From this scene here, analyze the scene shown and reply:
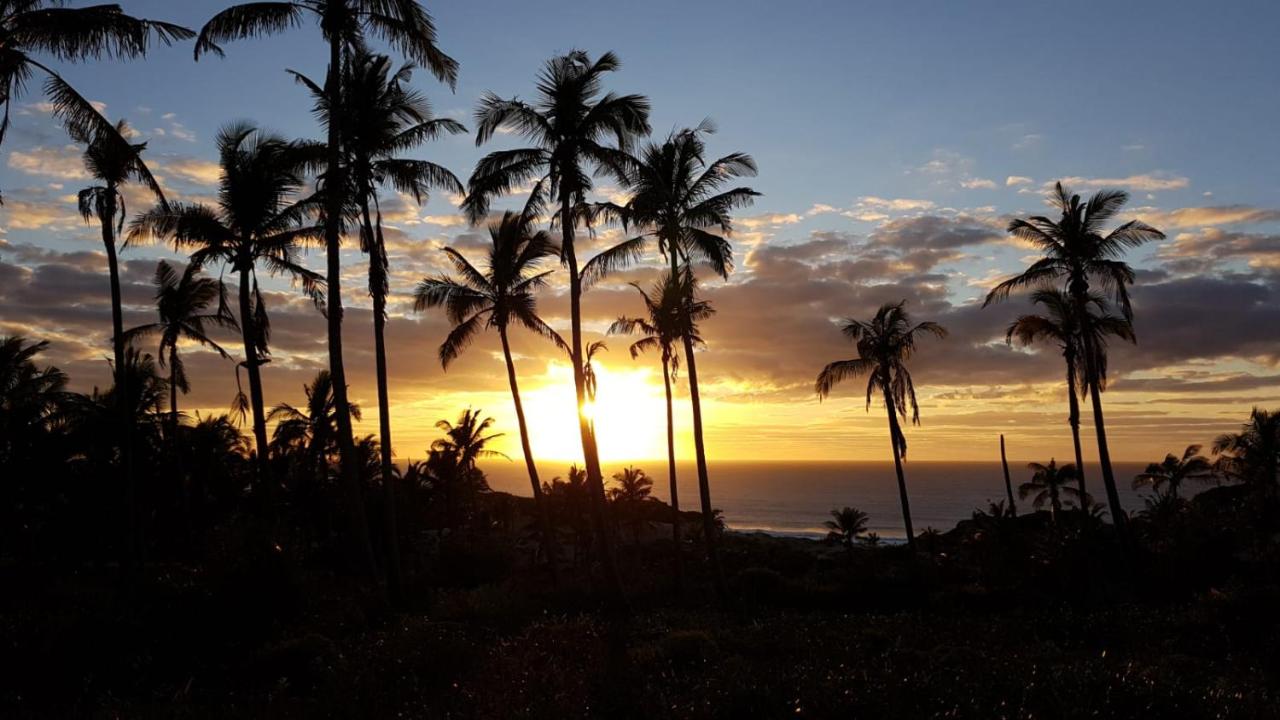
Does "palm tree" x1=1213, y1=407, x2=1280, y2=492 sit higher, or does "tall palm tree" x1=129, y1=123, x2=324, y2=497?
"tall palm tree" x1=129, y1=123, x2=324, y2=497

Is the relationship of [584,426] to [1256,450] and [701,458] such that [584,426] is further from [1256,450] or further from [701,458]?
[1256,450]

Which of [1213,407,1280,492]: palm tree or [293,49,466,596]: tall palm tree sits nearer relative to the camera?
[293,49,466,596]: tall palm tree

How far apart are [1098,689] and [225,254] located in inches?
1077

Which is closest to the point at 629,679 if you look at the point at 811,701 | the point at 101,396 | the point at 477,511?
the point at 811,701

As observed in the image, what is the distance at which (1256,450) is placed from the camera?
4234cm

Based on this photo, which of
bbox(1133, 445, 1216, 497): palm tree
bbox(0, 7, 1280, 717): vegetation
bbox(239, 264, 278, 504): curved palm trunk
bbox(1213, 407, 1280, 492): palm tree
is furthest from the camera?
bbox(1133, 445, 1216, 497): palm tree

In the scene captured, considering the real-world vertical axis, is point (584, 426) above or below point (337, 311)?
below

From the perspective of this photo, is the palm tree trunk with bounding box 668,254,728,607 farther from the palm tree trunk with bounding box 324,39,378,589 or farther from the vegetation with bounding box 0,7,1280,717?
the palm tree trunk with bounding box 324,39,378,589

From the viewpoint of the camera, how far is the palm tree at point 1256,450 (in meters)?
40.9

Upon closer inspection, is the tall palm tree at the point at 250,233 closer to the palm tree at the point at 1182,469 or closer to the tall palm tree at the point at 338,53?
the tall palm tree at the point at 338,53

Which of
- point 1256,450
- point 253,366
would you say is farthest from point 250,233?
point 1256,450

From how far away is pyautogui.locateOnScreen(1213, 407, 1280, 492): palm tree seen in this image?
134 feet

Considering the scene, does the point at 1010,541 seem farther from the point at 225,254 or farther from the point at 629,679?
the point at 225,254

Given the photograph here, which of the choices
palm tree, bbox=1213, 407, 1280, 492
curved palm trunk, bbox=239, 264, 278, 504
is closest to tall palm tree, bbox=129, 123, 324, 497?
curved palm trunk, bbox=239, 264, 278, 504
